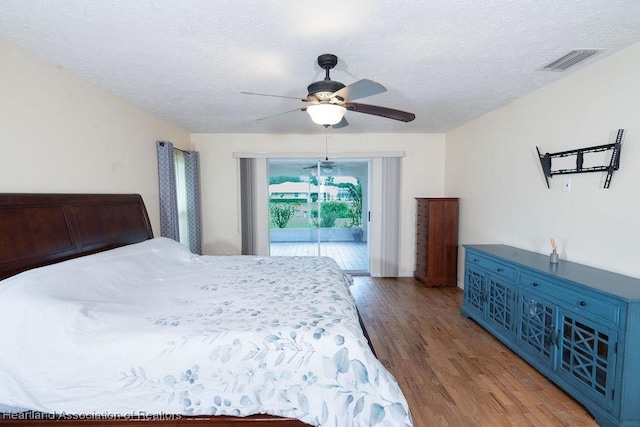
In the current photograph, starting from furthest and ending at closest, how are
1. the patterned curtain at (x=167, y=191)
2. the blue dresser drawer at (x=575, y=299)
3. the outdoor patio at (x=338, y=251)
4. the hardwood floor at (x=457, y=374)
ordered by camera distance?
the outdoor patio at (x=338, y=251), the patterned curtain at (x=167, y=191), the hardwood floor at (x=457, y=374), the blue dresser drawer at (x=575, y=299)

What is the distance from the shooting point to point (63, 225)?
207 cm

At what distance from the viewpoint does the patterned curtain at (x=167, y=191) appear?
3.50 metres

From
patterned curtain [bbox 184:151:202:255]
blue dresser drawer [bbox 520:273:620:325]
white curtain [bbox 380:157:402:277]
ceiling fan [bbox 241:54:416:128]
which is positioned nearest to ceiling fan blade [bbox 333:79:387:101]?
ceiling fan [bbox 241:54:416:128]

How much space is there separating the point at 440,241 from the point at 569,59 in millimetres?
2616

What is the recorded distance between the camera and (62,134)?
2.22 metres

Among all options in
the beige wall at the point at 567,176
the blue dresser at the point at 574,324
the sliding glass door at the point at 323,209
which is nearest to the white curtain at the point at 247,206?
the sliding glass door at the point at 323,209

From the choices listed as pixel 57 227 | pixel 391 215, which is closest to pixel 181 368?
pixel 57 227

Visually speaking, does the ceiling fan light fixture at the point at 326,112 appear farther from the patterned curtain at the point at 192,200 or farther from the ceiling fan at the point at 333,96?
the patterned curtain at the point at 192,200

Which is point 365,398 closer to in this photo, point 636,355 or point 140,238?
point 636,355

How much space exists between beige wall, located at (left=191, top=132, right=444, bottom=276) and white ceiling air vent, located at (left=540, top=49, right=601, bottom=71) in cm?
241

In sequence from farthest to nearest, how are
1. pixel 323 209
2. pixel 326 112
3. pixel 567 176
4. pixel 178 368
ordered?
pixel 323 209 < pixel 567 176 < pixel 326 112 < pixel 178 368

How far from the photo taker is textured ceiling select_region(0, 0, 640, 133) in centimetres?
153

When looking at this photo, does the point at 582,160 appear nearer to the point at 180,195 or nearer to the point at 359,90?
the point at 359,90

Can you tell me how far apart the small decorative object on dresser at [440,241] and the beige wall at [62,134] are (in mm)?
3752
